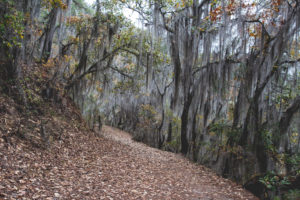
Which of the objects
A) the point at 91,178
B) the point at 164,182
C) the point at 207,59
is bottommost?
the point at 164,182

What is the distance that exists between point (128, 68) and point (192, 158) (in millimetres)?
5500

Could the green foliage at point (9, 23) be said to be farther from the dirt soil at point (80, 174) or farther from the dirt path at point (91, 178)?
the dirt path at point (91, 178)

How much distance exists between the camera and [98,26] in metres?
8.68

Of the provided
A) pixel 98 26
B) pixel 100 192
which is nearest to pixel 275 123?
pixel 100 192

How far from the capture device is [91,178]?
4574mm

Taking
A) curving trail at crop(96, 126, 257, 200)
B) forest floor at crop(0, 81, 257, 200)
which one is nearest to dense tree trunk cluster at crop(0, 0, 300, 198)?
curving trail at crop(96, 126, 257, 200)

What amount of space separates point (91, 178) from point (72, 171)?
0.55 meters

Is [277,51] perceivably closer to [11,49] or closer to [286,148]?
[286,148]

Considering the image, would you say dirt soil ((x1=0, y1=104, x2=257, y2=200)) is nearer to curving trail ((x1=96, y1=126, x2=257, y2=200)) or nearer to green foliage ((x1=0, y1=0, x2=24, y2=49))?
curving trail ((x1=96, y1=126, x2=257, y2=200))

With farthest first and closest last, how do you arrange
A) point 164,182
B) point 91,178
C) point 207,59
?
point 207,59, point 164,182, point 91,178

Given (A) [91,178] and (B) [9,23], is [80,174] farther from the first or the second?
(B) [9,23]

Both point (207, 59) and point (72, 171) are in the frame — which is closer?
point (72, 171)

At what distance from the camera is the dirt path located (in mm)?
3535

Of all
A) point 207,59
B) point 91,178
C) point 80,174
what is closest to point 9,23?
point 80,174
